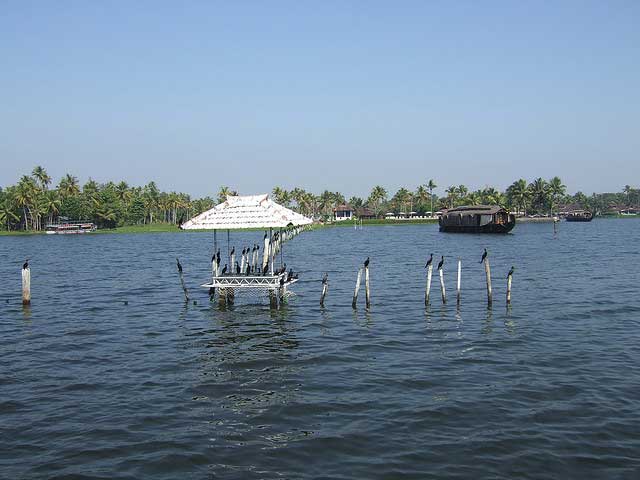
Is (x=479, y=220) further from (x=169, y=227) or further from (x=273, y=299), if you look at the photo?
(x=273, y=299)

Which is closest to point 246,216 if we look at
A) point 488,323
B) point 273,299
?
point 273,299

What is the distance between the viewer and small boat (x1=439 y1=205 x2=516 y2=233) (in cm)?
11269

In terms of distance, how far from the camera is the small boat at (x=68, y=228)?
454 ft

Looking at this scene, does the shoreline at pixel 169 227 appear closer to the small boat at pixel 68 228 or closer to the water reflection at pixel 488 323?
the small boat at pixel 68 228

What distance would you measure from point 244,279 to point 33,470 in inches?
642

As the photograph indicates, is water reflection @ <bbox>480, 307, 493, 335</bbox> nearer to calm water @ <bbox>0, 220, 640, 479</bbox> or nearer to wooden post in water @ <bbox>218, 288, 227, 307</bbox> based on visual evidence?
calm water @ <bbox>0, 220, 640, 479</bbox>

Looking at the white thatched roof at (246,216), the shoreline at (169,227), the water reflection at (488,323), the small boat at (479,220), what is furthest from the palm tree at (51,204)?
the water reflection at (488,323)

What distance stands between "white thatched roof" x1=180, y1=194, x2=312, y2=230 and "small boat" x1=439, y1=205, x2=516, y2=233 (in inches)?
3580

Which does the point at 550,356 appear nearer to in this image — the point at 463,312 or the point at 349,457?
the point at 463,312

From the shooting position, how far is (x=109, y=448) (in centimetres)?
1280

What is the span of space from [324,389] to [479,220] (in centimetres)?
10414

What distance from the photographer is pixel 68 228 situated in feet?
457

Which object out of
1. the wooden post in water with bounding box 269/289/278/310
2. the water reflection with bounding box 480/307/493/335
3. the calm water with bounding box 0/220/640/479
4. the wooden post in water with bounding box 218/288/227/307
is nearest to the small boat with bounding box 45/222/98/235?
the calm water with bounding box 0/220/640/479

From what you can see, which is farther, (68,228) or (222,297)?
(68,228)
